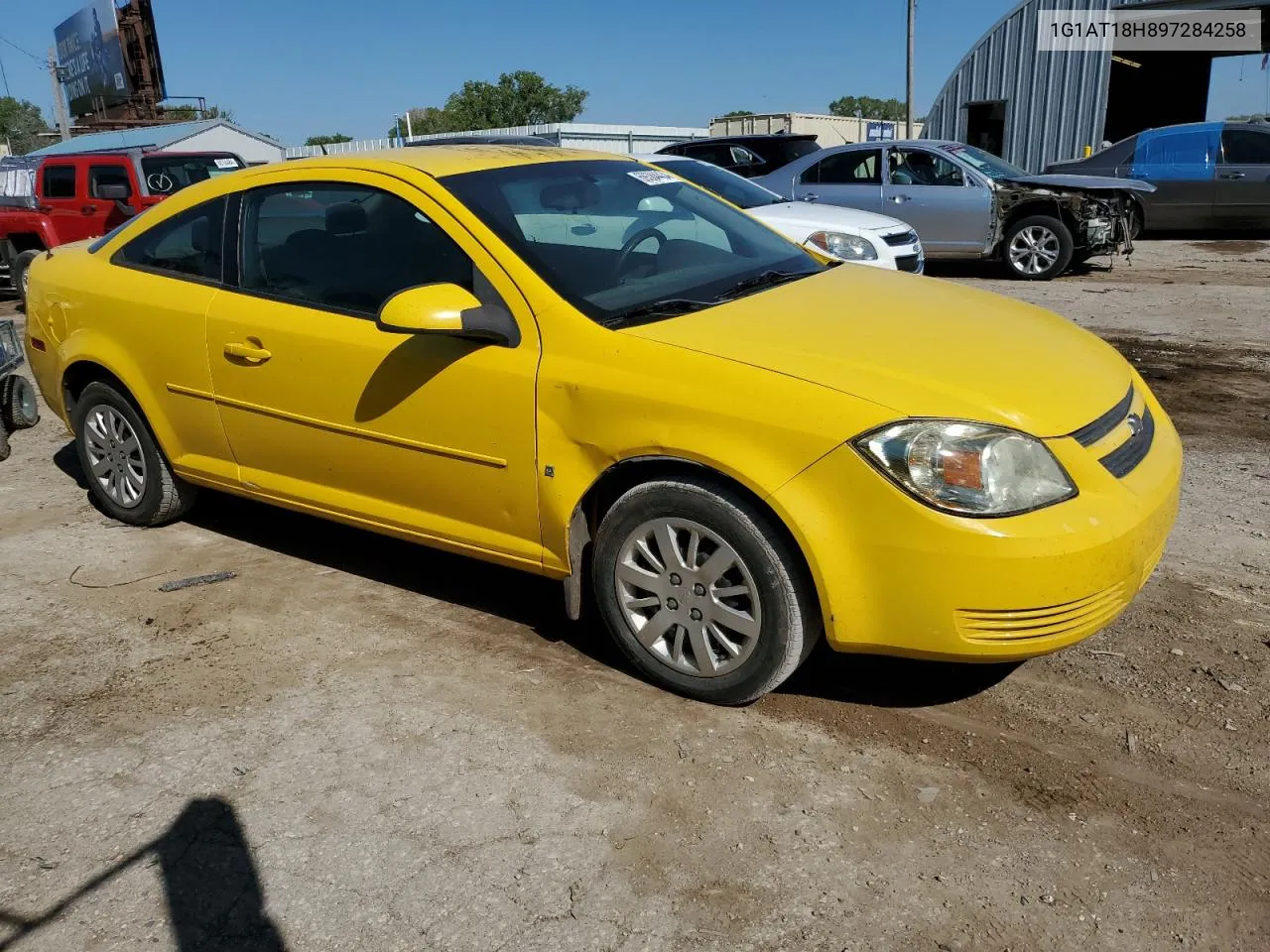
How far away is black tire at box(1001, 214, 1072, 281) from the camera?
12.3m

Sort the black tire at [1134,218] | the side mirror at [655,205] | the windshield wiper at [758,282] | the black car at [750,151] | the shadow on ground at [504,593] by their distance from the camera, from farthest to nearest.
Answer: the black car at [750,151], the black tire at [1134,218], the side mirror at [655,205], the windshield wiper at [758,282], the shadow on ground at [504,593]

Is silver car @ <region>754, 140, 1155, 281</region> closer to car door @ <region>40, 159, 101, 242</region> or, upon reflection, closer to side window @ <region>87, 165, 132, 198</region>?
side window @ <region>87, 165, 132, 198</region>

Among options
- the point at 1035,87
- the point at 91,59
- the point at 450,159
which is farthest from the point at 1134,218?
the point at 91,59

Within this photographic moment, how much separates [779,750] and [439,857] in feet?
3.28

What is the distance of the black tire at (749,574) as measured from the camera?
2959 mm

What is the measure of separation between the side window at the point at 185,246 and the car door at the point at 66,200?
34.0ft

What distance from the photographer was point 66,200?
536 inches

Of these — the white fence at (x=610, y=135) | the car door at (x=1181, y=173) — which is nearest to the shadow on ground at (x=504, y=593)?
the car door at (x=1181, y=173)

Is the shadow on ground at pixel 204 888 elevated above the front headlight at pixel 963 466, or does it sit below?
below

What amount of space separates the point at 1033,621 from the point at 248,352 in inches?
113

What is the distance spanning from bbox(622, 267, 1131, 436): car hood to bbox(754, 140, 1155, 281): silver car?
945 cm

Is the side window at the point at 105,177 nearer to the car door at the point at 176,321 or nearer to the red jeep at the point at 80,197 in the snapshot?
the red jeep at the point at 80,197

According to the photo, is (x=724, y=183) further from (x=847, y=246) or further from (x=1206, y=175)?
(x=1206, y=175)

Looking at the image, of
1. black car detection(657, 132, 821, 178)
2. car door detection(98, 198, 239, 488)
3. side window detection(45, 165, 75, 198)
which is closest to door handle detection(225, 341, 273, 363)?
car door detection(98, 198, 239, 488)
